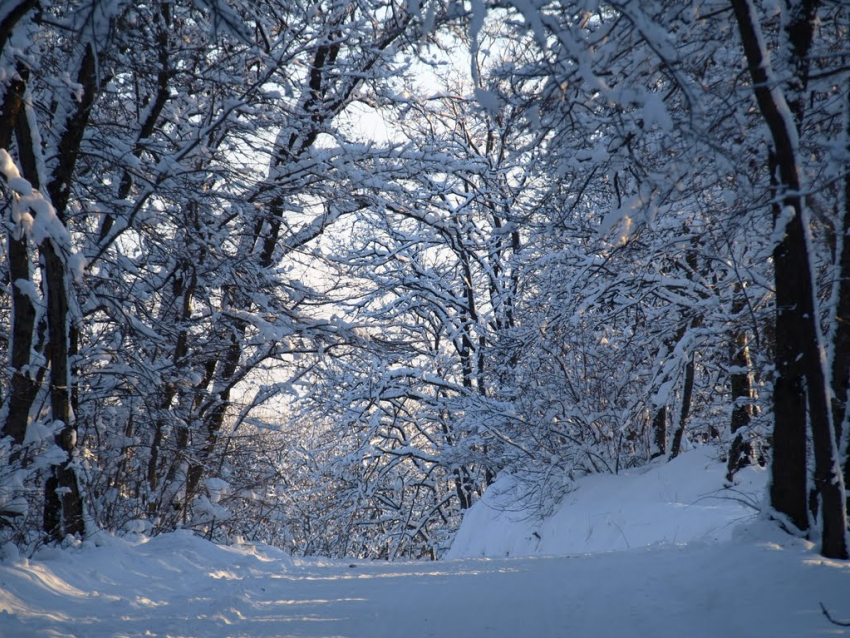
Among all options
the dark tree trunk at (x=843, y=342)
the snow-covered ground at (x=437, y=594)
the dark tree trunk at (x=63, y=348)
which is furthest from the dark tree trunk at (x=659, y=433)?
the dark tree trunk at (x=63, y=348)

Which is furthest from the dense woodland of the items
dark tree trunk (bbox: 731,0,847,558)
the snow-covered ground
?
the snow-covered ground

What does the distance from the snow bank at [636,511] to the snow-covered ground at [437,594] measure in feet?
3.86

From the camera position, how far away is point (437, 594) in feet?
16.2

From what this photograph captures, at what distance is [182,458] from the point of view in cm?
874

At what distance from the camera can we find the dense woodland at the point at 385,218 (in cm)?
438

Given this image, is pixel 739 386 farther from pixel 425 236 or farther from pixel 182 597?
pixel 425 236

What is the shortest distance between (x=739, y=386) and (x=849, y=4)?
6.73 meters

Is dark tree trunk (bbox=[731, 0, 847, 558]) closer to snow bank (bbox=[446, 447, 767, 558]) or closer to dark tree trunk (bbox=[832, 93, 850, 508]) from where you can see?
dark tree trunk (bbox=[832, 93, 850, 508])

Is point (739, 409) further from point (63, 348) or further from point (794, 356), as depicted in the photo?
point (63, 348)

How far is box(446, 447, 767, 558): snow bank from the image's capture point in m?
8.17

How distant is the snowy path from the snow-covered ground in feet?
0.04

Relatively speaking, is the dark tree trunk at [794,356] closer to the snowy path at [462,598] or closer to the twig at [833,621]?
the snowy path at [462,598]

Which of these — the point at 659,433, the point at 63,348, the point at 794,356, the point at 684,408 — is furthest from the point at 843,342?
the point at 659,433

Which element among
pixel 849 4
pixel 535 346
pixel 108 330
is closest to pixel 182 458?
pixel 108 330
